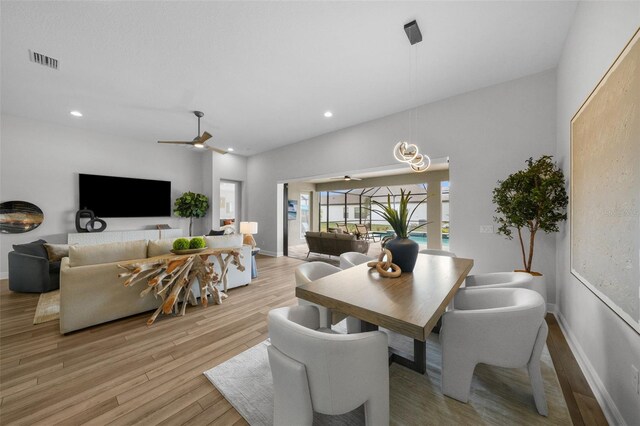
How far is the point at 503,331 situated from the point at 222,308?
293cm

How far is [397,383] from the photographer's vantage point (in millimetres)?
1731

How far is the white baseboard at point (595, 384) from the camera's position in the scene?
1384 millimetres

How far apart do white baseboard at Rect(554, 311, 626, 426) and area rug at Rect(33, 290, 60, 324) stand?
4.94 metres

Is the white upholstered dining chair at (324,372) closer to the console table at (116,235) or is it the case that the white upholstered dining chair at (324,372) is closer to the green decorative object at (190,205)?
the console table at (116,235)

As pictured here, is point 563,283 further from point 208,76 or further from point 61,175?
point 61,175

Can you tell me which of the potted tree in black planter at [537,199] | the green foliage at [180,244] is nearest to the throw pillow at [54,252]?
the green foliage at [180,244]

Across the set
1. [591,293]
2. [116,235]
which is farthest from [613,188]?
[116,235]

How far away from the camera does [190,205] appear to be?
6.42 metres

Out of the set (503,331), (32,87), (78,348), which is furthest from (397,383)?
(32,87)

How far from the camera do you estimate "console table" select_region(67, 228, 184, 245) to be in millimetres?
4812

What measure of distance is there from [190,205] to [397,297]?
6427 mm

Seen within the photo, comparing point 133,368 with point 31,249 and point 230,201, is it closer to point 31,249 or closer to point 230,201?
point 31,249

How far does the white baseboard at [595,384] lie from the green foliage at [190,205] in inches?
282

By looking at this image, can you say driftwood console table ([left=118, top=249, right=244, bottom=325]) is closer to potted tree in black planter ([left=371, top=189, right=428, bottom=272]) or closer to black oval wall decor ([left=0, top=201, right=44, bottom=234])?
potted tree in black planter ([left=371, top=189, right=428, bottom=272])
